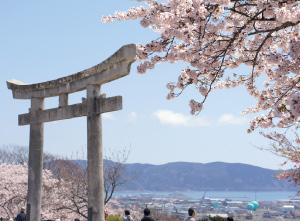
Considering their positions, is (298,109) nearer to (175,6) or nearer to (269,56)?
(269,56)

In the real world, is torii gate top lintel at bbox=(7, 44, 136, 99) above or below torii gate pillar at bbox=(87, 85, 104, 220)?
above

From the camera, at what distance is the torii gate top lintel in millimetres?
11133

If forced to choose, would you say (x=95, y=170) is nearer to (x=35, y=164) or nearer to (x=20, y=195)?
(x=35, y=164)

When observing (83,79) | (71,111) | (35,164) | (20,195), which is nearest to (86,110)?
(71,111)

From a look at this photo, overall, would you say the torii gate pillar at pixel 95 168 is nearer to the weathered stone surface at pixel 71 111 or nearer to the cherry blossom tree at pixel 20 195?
the weathered stone surface at pixel 71 111

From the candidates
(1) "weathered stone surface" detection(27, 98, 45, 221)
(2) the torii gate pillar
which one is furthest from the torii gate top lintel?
(2) the torii gate pillar

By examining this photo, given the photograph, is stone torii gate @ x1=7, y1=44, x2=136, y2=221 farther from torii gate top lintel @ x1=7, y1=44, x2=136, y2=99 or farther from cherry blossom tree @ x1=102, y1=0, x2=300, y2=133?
cherry blossom tree @ x1=102, y1=0, x2=300, y2=133

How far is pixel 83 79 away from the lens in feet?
42.1

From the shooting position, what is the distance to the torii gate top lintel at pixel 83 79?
11133 millimetres

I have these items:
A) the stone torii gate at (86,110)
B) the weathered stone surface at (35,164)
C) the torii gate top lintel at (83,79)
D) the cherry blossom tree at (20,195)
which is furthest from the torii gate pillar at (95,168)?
the cherry blossom tree at (20,195)

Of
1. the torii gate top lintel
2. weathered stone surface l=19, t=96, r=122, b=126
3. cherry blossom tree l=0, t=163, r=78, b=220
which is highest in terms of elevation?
the torii gate top lintel

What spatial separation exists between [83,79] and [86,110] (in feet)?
3.51

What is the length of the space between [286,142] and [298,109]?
988 cm

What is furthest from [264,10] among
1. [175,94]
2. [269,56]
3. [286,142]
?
[286,142]
